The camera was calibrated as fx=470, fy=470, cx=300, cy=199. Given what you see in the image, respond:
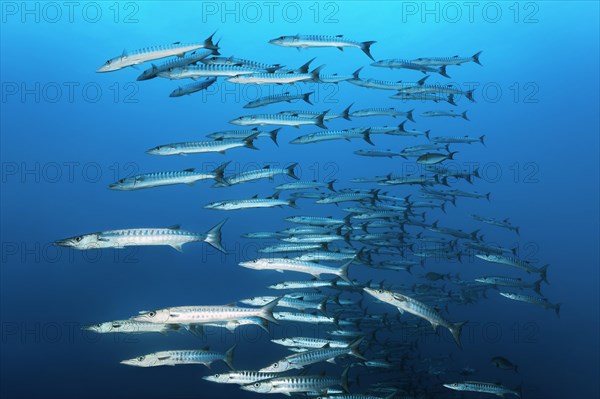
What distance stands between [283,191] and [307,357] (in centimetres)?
721

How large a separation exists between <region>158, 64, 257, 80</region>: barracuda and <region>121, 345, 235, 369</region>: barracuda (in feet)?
12.4

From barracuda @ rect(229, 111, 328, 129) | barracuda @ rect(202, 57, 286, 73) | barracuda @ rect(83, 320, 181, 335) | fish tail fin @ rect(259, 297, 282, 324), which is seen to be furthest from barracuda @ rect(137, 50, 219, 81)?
fish tail fin @ rect(259, 297, 282, 324)

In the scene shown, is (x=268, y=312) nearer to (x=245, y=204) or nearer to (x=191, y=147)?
(x=245, y=204)

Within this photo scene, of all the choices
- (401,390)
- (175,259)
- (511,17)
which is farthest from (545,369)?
(175,259)

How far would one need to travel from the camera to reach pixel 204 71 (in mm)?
6852

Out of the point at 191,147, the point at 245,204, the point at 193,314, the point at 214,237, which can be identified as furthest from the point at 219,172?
the point at 193,314

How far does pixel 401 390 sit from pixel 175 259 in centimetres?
3034

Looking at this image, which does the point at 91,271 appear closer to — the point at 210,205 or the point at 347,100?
the point at 347,100

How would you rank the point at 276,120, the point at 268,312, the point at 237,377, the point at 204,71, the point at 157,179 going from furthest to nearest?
the point at 276,120
the point at 204,71
the point at 157,179
the point at 237,377
the point at 268,312

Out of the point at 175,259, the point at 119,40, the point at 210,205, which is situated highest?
the point at 119,40

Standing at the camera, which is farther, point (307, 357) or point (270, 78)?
point (270, 78)

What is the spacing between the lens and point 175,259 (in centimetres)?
3644

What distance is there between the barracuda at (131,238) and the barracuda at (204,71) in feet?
8.02

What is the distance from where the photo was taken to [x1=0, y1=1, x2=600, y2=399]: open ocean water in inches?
696
